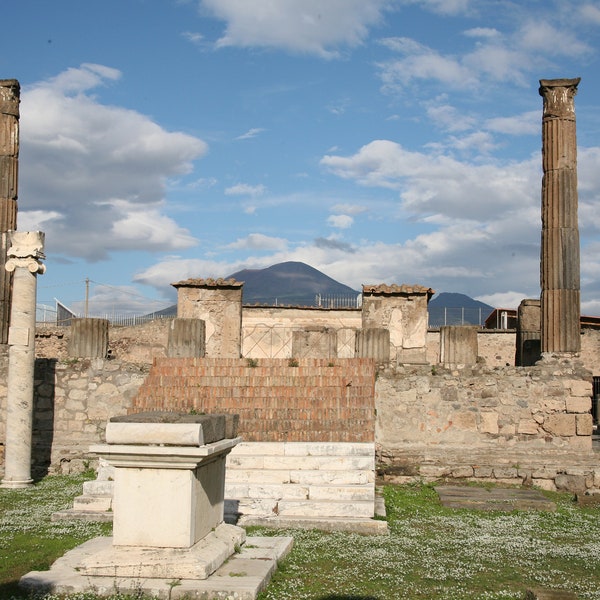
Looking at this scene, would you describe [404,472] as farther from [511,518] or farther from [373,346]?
[511,518]

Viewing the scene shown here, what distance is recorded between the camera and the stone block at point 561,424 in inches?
510

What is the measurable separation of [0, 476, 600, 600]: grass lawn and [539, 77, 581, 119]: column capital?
23.1 ft

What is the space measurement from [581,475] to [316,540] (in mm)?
5995

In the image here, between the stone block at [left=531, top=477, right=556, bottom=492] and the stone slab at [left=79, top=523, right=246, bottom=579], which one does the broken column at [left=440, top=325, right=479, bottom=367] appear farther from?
the stone slab at [left=79, top=523, right=246, bottom=579]

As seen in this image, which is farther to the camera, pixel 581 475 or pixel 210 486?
pixel 581 475

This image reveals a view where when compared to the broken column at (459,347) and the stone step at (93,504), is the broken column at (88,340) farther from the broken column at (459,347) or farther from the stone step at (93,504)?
the broken column at (459,347)

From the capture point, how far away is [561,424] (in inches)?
511

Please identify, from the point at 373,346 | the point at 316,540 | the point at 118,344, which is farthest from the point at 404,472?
the point at 118,344

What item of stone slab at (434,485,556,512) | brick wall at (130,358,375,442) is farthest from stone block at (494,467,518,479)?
brick wall at (130,358,375,442)

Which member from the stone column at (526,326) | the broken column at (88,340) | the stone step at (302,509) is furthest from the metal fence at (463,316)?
the stone step at (302,509)

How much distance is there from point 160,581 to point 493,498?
665cm

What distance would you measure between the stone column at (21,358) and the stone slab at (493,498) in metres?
6.29

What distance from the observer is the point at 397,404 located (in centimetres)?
1305

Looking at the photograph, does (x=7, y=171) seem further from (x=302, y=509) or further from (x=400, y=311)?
(x=302, y=509)
